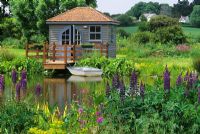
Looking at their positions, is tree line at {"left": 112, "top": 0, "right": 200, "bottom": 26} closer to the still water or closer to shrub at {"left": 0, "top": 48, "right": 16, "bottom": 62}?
shrub at {"left": 0, "top": 48, "right": 16, "bottom": 62}

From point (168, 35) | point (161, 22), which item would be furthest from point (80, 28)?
point (161, 22)

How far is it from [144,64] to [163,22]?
2271 cm

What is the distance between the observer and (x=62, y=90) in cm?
1912

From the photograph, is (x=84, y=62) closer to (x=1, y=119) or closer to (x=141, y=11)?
(x=1, y=119)

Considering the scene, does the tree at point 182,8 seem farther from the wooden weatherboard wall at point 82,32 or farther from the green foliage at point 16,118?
the green foliage at point 16,118

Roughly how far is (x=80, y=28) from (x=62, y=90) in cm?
1296

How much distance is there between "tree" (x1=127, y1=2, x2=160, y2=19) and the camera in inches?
5162

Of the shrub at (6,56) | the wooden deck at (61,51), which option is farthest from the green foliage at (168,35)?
the shrub at (6,56)

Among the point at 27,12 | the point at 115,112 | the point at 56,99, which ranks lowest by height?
the point at 56,99

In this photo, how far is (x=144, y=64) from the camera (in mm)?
26047

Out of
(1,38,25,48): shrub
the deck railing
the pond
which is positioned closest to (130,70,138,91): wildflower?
the pond

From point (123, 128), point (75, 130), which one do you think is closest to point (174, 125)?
point (123, 128)

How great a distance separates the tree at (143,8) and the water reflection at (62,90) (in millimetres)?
107760

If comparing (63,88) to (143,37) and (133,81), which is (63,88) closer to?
(133,81)
